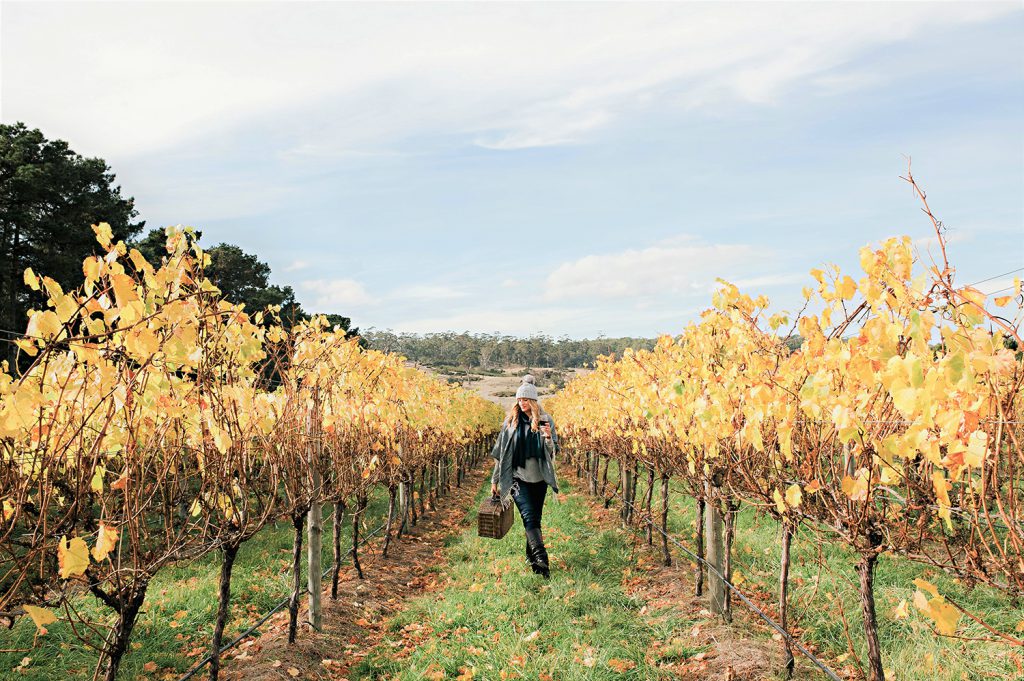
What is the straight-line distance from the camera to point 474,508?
14469 mm

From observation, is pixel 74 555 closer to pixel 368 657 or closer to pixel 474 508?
pixel 368 657

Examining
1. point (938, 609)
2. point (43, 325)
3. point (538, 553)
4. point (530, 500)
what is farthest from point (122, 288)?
point (538, 553)

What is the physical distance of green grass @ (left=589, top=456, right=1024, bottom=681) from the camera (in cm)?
477

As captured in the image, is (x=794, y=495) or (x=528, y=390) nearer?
(x=794, y=495)

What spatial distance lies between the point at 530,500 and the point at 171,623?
392 cm

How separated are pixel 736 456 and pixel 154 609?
6.07m

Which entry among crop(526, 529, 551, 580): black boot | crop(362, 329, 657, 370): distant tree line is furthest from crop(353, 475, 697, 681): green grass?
crop(362, 329, 657, 370): distant tree line

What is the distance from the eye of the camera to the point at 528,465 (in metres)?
7.10

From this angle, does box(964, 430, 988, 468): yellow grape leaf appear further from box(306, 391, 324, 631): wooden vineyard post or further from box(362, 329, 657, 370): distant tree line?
box(362, 329, 657, 370): distant tree line

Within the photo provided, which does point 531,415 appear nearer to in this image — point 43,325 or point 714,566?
point 714,566

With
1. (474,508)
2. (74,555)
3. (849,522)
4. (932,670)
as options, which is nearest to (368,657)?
(74,555)

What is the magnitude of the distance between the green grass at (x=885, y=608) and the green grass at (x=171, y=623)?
17.2 ft

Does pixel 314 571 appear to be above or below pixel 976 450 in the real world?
below

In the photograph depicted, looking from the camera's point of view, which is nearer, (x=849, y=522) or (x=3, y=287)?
(x=849, y=522)
